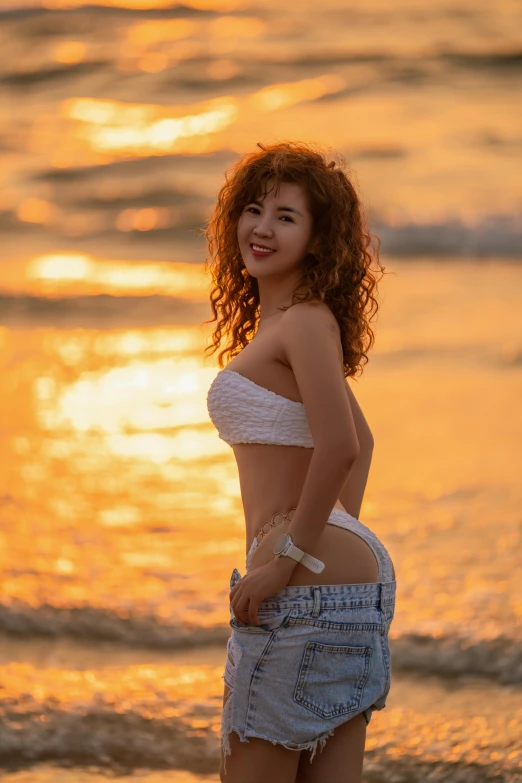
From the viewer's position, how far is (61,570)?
224 inches

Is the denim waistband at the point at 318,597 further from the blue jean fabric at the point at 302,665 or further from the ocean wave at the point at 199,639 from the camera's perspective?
the ocean wave at the point at 199,639

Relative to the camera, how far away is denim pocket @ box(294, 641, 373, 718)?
2.43 m

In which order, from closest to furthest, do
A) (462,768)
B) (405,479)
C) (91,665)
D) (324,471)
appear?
(324,471) → (462,768) → (91,665) → (405,479)

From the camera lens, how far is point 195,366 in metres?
9.49

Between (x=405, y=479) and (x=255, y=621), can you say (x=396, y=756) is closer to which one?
(x=255, y=621)

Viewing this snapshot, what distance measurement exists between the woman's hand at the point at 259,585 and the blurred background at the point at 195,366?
5.59 feet

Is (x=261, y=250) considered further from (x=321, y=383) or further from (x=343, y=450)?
(x=343, y=450)

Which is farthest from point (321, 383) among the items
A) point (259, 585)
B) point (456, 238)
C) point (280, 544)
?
point (456, 238)

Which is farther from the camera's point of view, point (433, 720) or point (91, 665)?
point (91, 665)

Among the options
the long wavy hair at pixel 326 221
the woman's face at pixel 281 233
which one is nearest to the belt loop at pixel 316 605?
the long wavy hair at pixel 326 221

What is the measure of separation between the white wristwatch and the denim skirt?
5 cm

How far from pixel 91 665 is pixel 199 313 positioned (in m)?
7.20

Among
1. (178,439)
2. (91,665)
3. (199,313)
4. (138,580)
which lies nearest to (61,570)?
(138,580)

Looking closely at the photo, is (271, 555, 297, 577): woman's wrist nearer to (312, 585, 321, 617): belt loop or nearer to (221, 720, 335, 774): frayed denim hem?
(312, 585, 321, 617): belt loop
